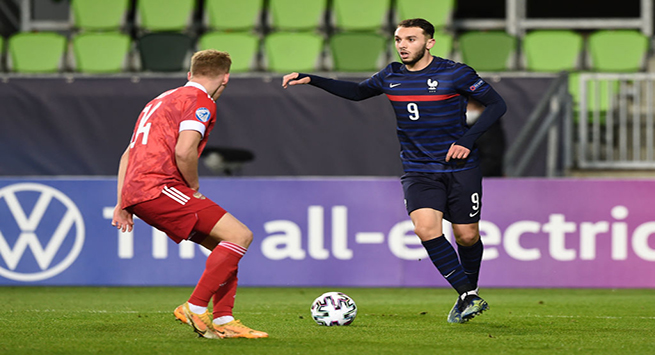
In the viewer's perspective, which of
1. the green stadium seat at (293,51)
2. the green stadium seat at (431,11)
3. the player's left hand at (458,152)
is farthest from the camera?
the green stadium seat at (431,11)

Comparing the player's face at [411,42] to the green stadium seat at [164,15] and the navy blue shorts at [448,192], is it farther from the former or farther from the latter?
the green stadium seat at [164,15]

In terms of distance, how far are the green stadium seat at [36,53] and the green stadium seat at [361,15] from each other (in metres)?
Answer: 3.77

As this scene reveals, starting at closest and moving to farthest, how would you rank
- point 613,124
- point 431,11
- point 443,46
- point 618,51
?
point 613,124, point 443,46, point 618,51, point 431,11

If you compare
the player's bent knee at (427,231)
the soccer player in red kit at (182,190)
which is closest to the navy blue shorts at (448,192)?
the player's bent knee at (427,231)

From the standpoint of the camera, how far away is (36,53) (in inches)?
470

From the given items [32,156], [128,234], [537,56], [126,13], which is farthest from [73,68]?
[537,56]

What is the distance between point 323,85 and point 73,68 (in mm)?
7281

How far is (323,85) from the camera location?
229 inches

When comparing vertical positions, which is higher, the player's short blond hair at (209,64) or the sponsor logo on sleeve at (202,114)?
the player's short blond hair at (209,64)

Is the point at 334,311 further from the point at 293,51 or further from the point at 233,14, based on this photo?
the point at 233,14

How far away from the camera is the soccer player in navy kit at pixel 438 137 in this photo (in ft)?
18.2

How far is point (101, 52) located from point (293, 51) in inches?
101

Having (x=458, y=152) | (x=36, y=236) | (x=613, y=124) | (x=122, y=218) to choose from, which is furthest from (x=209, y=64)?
(x=613, y=124)

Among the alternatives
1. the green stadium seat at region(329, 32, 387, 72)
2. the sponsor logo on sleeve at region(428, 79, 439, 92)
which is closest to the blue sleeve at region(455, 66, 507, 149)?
the sponsor logo on sleeve at region(428, 79, 439, 92)
